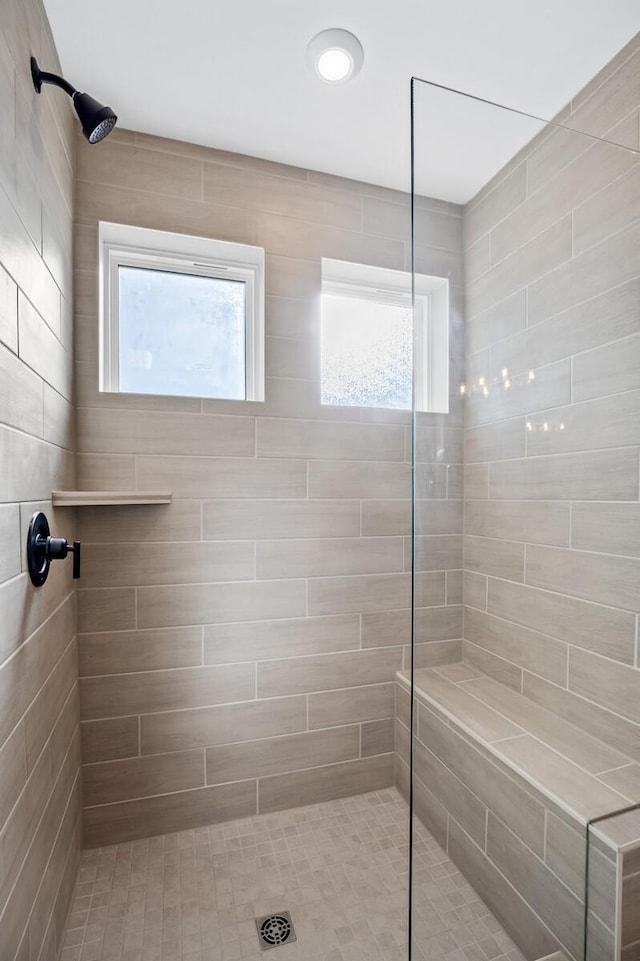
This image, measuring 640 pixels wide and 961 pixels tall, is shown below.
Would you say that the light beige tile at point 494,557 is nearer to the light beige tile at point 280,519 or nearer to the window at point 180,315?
the light beige tile at point 280,519

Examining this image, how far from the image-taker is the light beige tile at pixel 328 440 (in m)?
1.81

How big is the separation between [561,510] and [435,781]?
0.77m

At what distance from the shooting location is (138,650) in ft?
5.50

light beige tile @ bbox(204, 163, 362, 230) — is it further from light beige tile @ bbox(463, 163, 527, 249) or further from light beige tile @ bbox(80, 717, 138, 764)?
light beige tile @ bbox(80, 717, 138, 764)

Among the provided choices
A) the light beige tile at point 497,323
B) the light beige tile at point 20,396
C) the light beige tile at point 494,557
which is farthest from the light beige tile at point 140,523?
the light beige tile at point 497,323

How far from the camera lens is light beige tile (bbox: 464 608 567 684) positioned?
48.1 inches

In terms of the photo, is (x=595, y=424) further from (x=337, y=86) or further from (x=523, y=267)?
(x=337, y=86)

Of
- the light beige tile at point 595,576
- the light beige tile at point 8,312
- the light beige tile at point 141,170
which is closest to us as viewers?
the light beige tile at point 8,312

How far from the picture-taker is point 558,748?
120 centimetres

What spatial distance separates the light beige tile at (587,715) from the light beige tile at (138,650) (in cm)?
112

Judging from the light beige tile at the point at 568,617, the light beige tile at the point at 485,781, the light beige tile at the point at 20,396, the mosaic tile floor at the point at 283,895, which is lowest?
the mosaic tile floor at the point at 283,895

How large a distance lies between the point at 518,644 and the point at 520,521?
0.33 metres

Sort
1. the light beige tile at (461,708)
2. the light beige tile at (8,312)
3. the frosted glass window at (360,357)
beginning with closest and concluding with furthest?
the light beige tile at (8,312)
the light beige tile at (461,708)
the frosted glass window at (360,357)

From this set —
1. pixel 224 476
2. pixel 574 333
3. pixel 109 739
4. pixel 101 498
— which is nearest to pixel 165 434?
pixel 224 476
